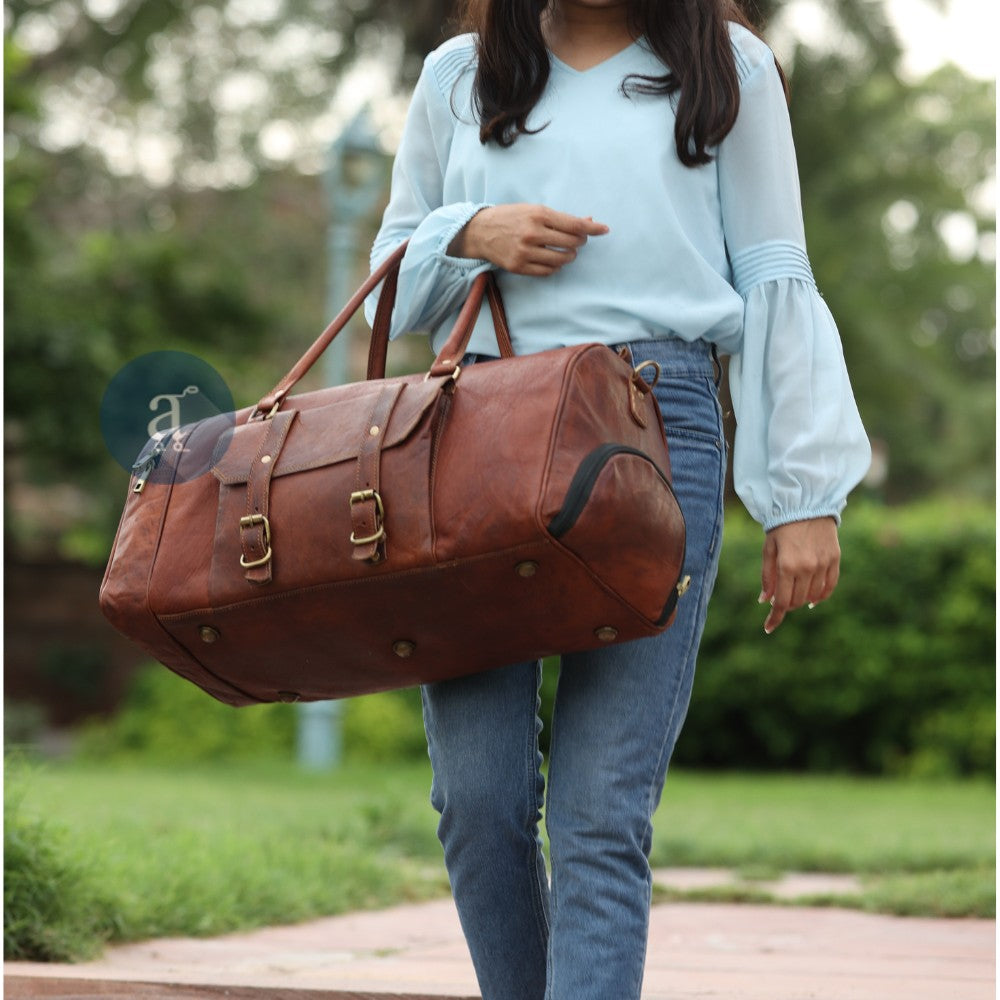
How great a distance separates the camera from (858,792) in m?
10.5

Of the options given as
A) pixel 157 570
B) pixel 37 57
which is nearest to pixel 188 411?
pixel 157 570

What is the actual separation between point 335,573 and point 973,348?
33598mm

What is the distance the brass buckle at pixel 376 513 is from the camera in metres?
2.12

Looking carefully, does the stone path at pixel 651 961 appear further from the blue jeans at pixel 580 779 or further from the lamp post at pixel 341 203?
the lamp post at pixel 341 203

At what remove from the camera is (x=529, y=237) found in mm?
2285

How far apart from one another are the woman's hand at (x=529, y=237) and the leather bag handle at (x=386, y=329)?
59mm

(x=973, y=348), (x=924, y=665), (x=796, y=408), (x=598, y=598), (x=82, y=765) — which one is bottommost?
(x=82, y=765)

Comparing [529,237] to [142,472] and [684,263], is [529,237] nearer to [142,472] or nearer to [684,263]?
[684,263]

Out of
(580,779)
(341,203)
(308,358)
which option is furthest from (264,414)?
(341,203)

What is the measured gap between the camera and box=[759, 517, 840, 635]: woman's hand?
234 centimetres

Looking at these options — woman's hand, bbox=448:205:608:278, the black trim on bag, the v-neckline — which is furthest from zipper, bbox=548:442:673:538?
the v-neckline

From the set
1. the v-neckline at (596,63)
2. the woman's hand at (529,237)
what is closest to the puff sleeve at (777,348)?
the v-neckline at (596,63)

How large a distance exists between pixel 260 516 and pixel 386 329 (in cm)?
46

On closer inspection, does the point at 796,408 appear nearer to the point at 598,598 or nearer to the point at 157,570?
the point at 598,598
